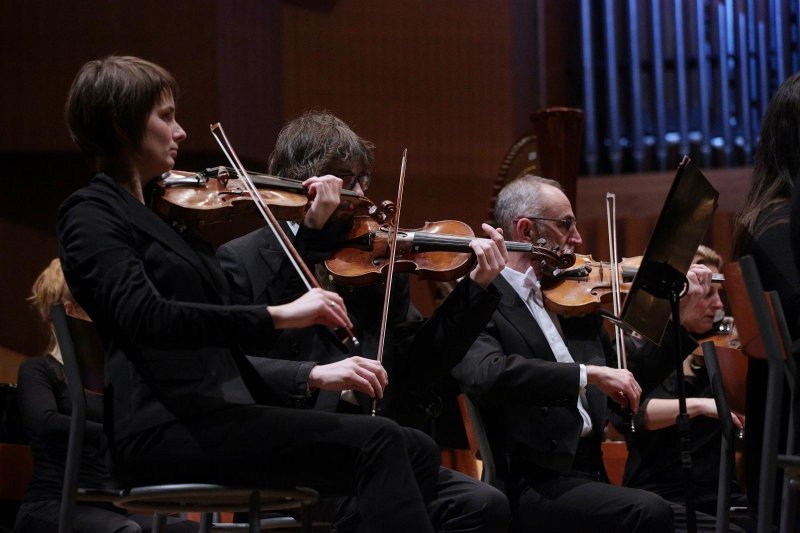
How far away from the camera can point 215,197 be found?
239 centimetres

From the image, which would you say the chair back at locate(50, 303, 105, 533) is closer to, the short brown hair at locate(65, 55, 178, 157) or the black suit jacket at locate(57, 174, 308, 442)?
the black suit jacket at locate(57, 174, 308, 442)

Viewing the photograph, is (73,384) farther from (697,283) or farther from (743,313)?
(697,283)

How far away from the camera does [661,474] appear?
10.7 feet

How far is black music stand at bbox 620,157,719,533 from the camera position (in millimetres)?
2424

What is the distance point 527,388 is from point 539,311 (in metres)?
0.38

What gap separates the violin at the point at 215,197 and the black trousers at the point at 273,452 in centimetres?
46

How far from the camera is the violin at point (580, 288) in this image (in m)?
3.11

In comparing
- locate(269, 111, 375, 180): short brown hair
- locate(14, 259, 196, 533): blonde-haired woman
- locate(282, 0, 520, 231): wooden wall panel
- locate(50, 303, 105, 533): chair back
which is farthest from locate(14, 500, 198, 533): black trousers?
locate(282, 0, 520, 231): wooden wall panel

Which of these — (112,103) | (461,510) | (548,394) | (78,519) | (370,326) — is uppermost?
(112,103)

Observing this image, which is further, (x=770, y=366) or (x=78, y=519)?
(x=78, y=519)

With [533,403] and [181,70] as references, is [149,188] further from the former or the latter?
[181,70]

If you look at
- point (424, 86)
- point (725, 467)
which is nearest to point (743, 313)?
point (725, 467)

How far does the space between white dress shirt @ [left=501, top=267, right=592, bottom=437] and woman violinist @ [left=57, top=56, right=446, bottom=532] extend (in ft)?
3.51

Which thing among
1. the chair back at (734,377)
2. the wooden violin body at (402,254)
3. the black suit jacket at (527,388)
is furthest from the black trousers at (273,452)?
the chair back at (734,377)
